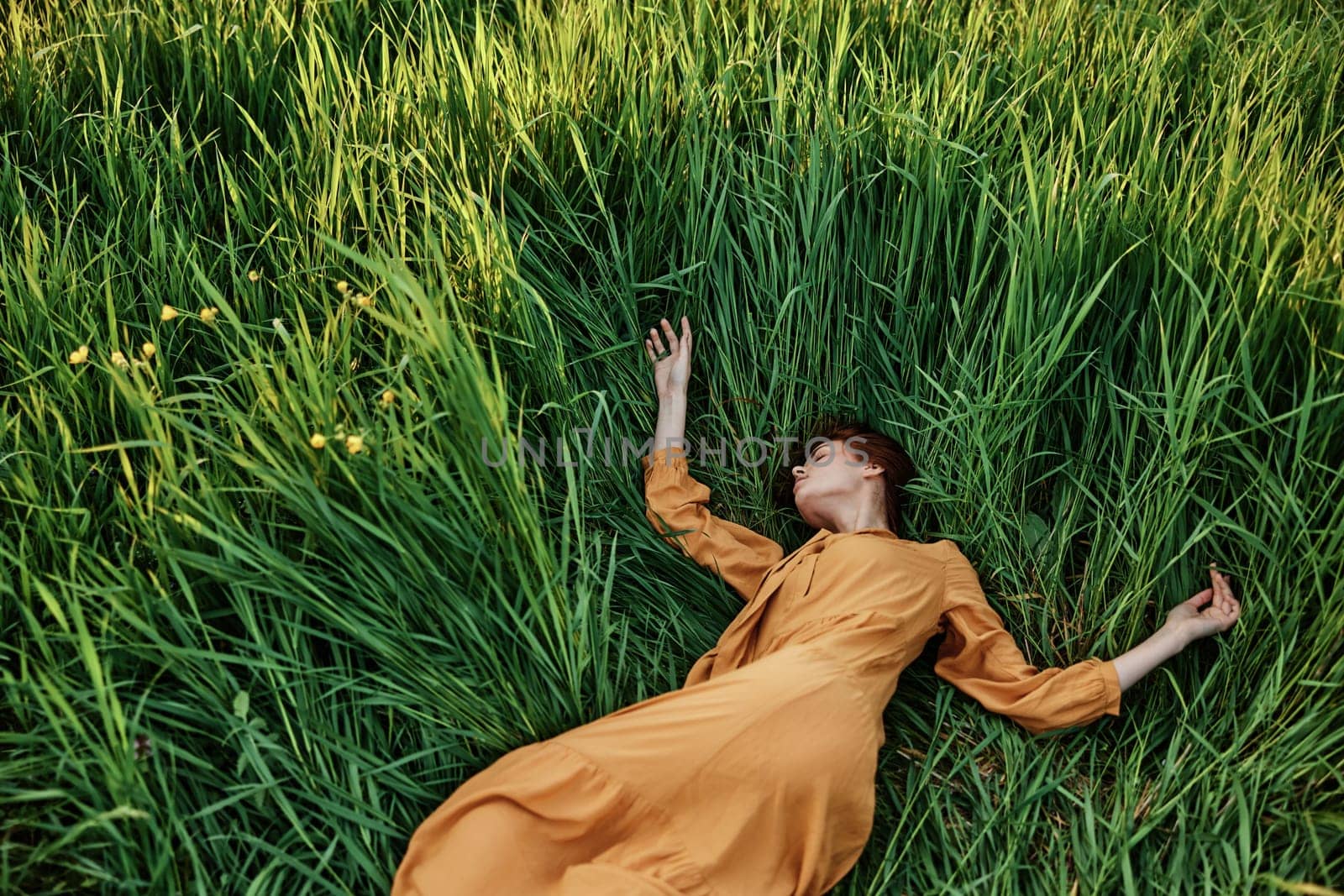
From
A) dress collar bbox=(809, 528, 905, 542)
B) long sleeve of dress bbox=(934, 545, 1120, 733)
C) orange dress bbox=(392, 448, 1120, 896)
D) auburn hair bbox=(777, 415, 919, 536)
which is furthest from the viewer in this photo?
auburn hair bbox=(777, 415, 919, 536)

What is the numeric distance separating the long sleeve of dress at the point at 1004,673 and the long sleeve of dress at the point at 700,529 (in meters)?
0.41

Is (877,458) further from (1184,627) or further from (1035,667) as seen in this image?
(1184,627)

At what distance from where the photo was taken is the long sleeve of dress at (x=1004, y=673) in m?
1.94

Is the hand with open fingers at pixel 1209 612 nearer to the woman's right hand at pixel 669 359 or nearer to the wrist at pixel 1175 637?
the wrist at pixel 1175 637

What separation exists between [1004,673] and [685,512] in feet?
2.43

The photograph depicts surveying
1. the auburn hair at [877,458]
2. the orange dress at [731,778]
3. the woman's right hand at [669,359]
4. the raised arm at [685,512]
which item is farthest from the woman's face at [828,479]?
the woman's right hand at [669,359]

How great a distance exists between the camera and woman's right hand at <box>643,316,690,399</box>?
2338mm

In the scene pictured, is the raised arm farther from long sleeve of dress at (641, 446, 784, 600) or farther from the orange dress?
the orange dress

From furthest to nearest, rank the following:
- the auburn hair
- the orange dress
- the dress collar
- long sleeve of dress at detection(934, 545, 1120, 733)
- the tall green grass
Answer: the auburn hair < the dress collar < long sleeve of dress at detection(934, 545, 1120, 733) < the tall green grass < the orange dress

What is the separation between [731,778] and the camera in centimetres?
172

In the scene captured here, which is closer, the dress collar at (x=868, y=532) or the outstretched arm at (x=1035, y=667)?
the outstretched arm at (x=1035, y=667)

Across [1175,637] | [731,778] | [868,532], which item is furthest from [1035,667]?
[731,778]

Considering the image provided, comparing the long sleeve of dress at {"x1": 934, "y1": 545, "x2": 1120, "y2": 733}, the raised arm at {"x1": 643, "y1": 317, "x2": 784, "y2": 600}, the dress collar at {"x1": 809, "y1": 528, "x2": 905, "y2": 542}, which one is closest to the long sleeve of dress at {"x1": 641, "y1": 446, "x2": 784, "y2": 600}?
the raised arm at {"x1": 643, "y1": 317, "x2": 784, "y2": 600}

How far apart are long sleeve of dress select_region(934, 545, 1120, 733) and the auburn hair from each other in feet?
0.67
